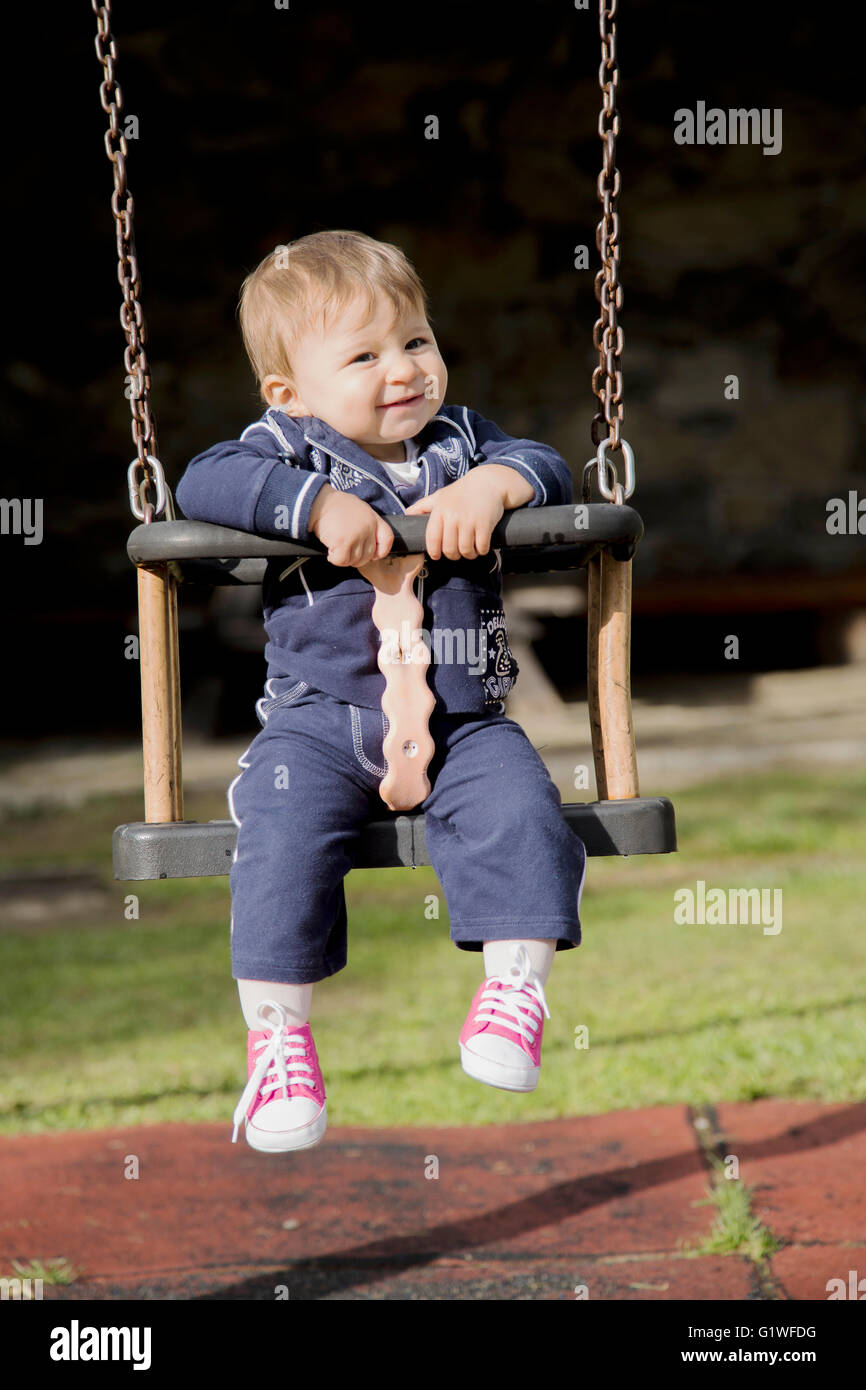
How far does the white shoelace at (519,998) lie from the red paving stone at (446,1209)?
1185 millimetres

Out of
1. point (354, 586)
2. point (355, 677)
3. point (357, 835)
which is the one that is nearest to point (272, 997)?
point (357, 835)

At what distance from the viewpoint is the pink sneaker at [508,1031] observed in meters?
1.80

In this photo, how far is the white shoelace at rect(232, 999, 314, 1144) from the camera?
6.00 ft

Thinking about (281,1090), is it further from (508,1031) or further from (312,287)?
(312,287)

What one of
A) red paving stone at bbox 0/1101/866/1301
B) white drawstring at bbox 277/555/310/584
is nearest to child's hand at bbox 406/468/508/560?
white drawstring at bbox 277/555/310/584

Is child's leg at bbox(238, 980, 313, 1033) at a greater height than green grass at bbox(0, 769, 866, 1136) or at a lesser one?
lesser

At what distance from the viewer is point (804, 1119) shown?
12.0ft

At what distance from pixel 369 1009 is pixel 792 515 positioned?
19.1ft

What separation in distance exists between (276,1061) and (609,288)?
1162 mm

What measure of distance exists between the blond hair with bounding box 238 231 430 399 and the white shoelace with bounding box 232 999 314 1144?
89cm

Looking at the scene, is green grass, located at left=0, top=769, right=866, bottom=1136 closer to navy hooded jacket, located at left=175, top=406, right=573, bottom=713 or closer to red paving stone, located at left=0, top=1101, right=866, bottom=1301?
red paving stone, located at left=0, top=1101, right=866, bottom=1301

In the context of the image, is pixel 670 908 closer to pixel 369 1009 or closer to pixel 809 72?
pixel 369 1009
